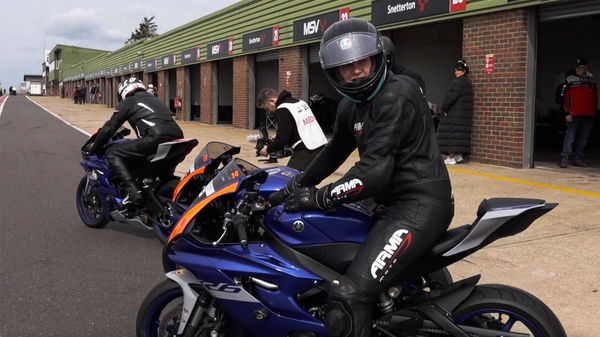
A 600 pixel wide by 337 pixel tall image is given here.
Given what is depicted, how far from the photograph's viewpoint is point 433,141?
286 centimetres

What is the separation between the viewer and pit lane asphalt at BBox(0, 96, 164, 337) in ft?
13.1

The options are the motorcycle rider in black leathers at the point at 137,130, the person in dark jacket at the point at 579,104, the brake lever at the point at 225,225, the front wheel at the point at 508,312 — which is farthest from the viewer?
Answer: the person in dark jacket at the point at 579,104

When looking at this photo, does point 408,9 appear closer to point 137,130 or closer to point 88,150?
point 137,130

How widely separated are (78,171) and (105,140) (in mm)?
5408

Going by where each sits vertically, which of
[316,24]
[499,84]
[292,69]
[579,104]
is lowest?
[579,104]

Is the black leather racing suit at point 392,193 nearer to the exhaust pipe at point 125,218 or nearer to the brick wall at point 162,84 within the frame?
the exhaust pipe at point 125,218

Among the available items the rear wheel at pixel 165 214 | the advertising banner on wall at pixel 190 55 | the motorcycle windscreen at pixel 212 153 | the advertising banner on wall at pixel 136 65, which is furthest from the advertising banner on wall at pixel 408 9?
the advertising banner on wall at pixel 136 65

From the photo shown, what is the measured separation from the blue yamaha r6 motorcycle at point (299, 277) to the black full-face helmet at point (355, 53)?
1.97 feet

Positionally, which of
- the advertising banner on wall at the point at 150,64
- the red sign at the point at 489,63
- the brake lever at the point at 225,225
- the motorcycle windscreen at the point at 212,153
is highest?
the advertising banner on wall at the point at 150,64

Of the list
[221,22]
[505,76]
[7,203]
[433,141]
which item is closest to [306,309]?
[433,141]

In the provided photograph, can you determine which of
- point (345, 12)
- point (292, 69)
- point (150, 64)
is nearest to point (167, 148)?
point (345, 12)

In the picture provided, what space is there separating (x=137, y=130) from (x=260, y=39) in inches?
576

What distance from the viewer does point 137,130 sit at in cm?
652

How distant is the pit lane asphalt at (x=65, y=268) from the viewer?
4.00 m
